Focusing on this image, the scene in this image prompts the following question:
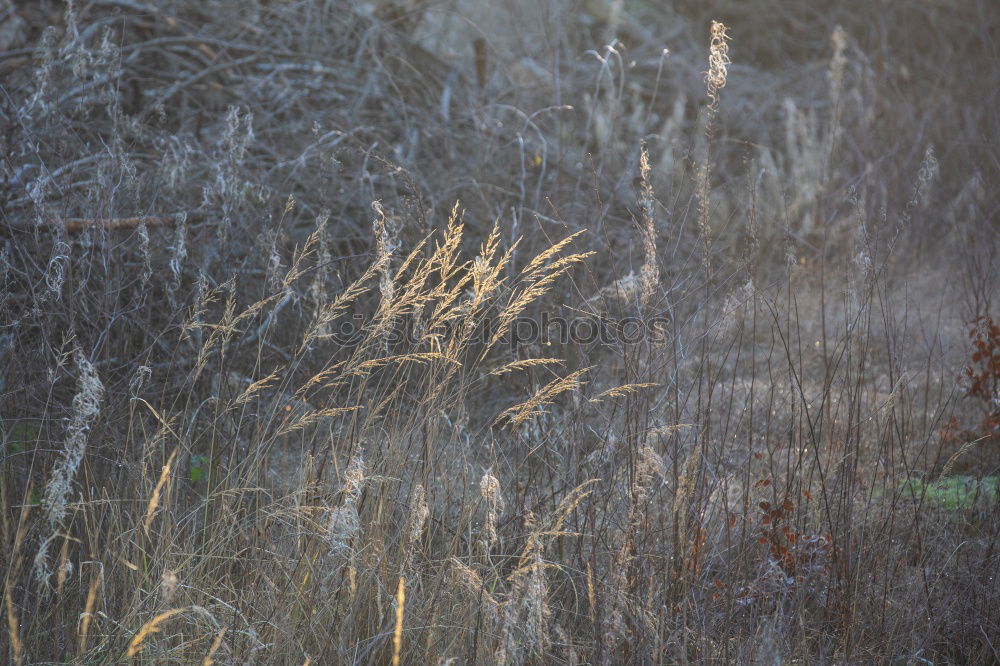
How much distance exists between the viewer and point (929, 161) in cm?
249

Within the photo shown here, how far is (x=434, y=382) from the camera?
2195mm

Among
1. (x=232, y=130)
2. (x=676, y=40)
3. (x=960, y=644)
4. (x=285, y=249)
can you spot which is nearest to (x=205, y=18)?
(x=285, y=249)

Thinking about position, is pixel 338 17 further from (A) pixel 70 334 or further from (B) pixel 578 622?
(B) pixel 578 622

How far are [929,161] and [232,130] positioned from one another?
76.2 inches

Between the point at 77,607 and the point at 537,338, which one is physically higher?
the point at 537,338

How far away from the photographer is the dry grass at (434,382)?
1919 millimetres

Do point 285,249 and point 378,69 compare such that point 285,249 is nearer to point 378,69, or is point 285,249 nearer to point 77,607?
point 378,69

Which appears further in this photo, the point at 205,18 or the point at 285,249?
the point at 205,18

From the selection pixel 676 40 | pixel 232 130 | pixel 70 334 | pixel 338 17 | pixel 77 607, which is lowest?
pixel 77 607

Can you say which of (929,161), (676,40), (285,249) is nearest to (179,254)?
(285,249)

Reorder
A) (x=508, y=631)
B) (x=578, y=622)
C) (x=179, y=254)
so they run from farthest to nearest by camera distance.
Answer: (x=179, y=254), (x=578, y=622), (x=508, y=631)

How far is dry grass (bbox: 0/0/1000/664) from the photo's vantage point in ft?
6.30

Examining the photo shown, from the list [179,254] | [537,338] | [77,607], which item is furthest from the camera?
[537,338]

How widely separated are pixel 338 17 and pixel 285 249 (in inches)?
71.8
